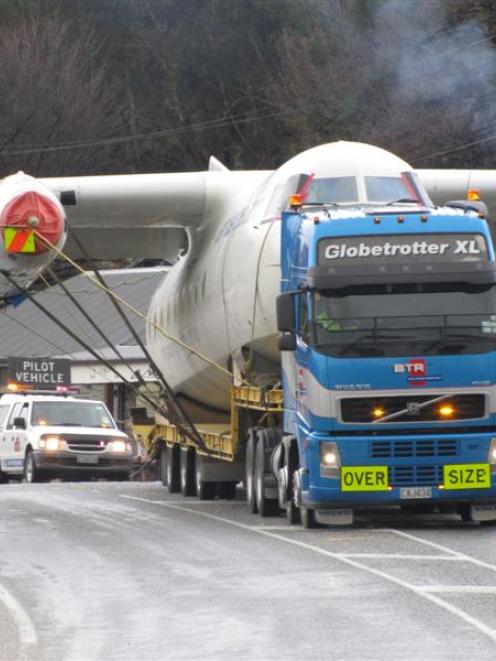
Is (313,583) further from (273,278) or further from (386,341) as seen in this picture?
(273,278)

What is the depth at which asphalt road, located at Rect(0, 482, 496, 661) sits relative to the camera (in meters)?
11.0

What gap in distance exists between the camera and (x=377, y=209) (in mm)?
19359

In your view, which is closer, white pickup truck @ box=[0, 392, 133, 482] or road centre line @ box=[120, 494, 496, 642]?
road centre line @ box=[120, 494, 496, 642]

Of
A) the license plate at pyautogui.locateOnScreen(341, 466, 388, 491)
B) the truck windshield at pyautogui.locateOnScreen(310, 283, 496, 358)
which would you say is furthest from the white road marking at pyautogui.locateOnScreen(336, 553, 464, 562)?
the truck windshield at pyautogui.locateOnScreen(310, 283, 496, 358)

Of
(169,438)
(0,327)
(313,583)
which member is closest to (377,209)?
(313,583)

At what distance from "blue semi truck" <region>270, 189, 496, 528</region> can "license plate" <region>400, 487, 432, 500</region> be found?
0.03 ft

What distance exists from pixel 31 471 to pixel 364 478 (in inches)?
660

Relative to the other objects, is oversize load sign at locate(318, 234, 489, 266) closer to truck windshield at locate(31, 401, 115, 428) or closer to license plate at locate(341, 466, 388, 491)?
license plate at locate(341, 466, 388, 491)

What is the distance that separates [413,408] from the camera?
18.2 meters

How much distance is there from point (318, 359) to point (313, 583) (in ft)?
14.8

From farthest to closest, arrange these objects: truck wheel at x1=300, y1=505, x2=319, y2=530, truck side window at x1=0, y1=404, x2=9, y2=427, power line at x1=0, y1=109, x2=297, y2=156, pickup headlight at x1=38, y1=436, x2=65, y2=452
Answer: power line at x1=0, y1=109, x2=297, y2=156
truck side window at x1=0, y1=404, x2=9, y2=427
pickup headlight at x1=38, y1=436, x2=65, y2=452
truck wheel at x1=300, y1=505, x2=319, y2=530

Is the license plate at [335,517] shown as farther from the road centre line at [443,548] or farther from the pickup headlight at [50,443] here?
the pickup headlight at [50,443]

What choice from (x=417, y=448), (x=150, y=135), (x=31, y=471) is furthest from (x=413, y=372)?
(x=150, y=135)

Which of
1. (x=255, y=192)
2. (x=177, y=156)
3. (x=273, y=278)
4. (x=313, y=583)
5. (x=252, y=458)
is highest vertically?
(x=177, y=156)
